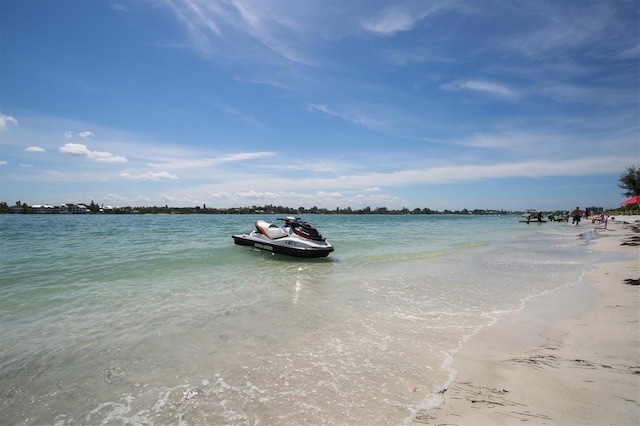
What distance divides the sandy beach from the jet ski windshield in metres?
9.50

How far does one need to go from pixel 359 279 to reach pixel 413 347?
5456 mm

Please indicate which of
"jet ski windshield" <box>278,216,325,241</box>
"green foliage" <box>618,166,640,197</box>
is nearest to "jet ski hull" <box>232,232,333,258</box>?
"jet ski windshield" <box>278,216,325,241</box>

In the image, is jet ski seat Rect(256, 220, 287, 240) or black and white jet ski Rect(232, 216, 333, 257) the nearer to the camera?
black and white jet ski Rect(232, 216, 333, 257)

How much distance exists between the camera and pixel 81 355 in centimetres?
483

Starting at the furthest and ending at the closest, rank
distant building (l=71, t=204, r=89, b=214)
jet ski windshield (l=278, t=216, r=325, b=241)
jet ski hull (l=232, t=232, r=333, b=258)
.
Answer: distant building (l=71, t=204, r=89, b=214) < jet ski windshield (l=278, t=216, r=325, b=241) < jet ski hull (l=232, t=232, r=333, b=258)

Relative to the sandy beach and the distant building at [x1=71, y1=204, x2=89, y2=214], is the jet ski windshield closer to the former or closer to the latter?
the sandy beach

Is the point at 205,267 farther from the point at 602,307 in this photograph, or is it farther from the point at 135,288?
the point at 602,307

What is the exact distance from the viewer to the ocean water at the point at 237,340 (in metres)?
3.52

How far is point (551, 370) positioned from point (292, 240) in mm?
11858

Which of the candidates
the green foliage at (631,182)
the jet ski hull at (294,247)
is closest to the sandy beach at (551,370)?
the jet ski hull at (294,247)

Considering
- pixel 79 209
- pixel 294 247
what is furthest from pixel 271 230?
pixel 79 209

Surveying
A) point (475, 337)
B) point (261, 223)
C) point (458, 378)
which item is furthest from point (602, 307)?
point (261, 223)

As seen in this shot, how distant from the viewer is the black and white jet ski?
14359 millimetres

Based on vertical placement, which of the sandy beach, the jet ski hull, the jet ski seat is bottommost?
the sandy beach
